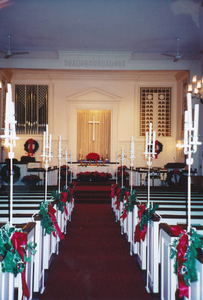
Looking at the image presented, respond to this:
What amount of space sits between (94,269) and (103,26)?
7759 mm

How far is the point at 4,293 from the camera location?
7.22 ft

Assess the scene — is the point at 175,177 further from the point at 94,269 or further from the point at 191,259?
the point at 191,259

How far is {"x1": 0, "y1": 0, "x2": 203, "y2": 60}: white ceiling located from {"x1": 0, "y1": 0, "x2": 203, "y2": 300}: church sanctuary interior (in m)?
0.04

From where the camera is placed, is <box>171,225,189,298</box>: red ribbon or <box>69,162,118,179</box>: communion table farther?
<box>69,162,118,179</box>: communion table

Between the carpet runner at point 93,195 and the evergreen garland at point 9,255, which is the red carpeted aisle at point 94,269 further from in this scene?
the carpet runner at point 93,195

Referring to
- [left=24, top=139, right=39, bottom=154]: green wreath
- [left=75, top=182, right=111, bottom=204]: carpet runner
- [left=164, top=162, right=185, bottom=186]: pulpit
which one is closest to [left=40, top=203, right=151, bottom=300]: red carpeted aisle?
[left=75, top=182, right=111, bottom=204]: carpet runner

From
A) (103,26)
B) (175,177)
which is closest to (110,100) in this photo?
(103,26)

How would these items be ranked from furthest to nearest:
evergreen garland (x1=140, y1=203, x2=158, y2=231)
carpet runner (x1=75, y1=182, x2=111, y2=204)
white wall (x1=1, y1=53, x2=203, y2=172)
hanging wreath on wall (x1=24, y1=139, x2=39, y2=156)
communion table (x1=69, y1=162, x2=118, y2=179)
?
white wall (x1=1, y1=53, x2=203, y2=172), hanging wreath on wall (x1=24, y1=139, x2=39, y2=156), communion table (x1=69, y1=162, x2=118, y2=179), carpet runner (x1=75, y1=182, x2=111, y2=204), evergreen garland (x1=140, y1=203, x2=158, y2=231)

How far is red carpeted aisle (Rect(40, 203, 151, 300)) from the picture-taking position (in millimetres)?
3344

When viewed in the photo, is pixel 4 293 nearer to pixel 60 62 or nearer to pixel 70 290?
pixel 70 290

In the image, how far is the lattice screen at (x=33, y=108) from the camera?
1450 centimetres

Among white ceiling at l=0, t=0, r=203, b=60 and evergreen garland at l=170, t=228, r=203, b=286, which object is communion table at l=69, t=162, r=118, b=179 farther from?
evergreen garland at l=170, t=228, r=203, b=286

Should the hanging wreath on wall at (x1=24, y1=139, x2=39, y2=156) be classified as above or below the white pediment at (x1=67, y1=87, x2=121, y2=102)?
below

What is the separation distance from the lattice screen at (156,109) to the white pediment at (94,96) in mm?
1329
